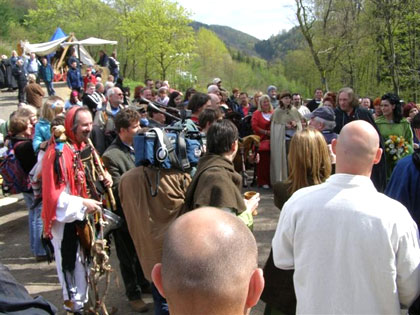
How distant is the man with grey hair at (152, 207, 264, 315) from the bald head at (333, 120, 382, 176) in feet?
3.24

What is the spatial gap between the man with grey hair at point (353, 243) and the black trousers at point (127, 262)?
7.51ft

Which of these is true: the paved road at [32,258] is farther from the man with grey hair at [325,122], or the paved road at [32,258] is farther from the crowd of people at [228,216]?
the man with grey hair at [325,122]

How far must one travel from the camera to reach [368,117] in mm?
5516

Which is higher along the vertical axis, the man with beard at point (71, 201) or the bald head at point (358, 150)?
the bald head at point (358, 150)

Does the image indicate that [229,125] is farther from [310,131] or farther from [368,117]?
[368,117]

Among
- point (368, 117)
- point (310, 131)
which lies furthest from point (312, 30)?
point (310, 131)

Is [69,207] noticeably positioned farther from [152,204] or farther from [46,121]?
[46,121]

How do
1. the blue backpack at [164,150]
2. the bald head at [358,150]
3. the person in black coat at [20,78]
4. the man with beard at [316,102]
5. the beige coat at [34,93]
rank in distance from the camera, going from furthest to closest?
1. the person in black coat at [20,78]
2. the man with beard at [316,102]
3. the beige coat at [34,93]
4. the blue backpack at [164,150]
5. the bald head at [358,150]

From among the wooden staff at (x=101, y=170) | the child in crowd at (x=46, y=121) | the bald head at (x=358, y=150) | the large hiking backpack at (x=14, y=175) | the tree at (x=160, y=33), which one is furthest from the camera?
the tree at (x=160, y=33)

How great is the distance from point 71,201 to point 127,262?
1.19 m

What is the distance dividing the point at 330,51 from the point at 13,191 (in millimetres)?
25634

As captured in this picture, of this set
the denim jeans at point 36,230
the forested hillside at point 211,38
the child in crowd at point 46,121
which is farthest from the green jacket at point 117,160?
the forested hillside at point 211,38

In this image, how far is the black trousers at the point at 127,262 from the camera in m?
4.00

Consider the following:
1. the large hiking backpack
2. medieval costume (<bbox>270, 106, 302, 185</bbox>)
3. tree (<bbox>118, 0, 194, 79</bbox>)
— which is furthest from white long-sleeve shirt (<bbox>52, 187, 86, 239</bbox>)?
tree (<bbox>118, 0, 194, 79</bbox>)
